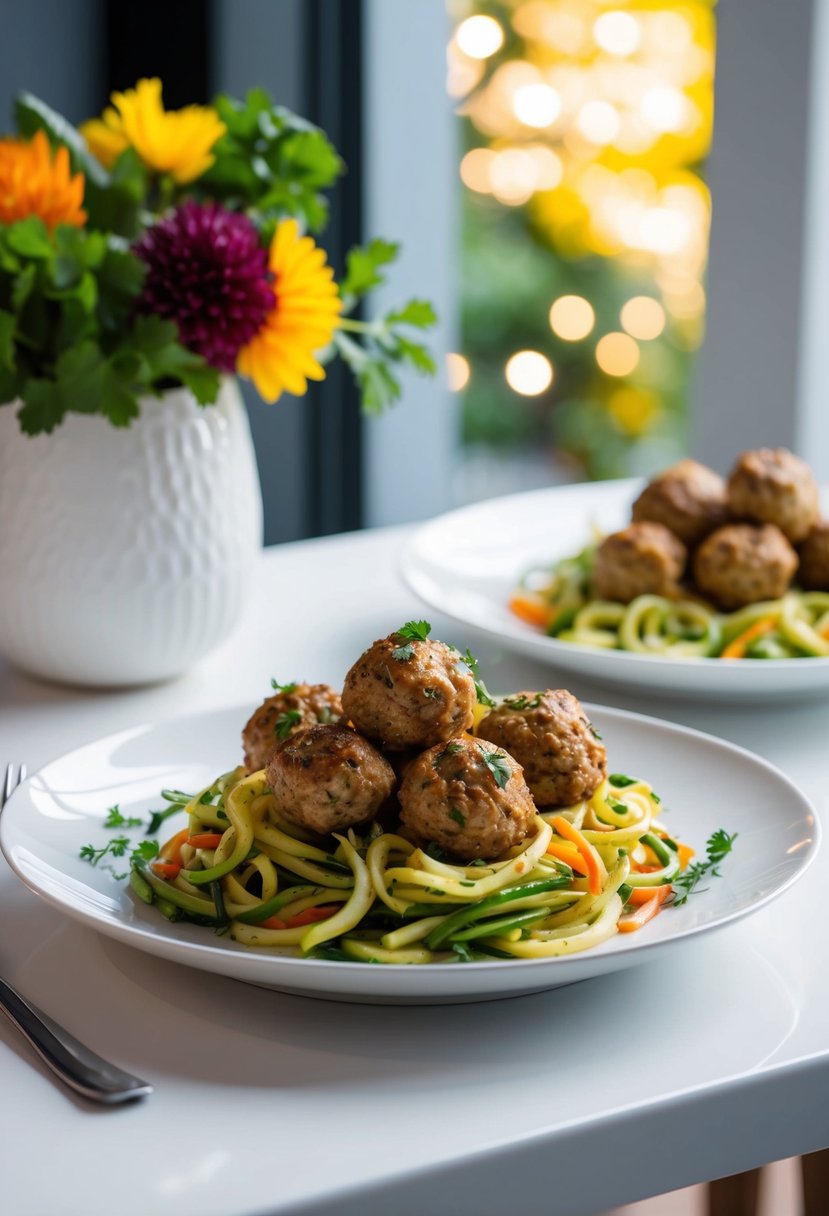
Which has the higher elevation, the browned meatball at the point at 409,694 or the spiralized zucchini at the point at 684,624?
the browned meatball at the point at 409,694

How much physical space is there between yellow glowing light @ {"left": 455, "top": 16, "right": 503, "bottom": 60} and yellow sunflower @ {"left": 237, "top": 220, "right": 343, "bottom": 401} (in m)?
6.88

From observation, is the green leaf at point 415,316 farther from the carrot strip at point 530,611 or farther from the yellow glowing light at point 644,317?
the yellow glowing light at point 644,317

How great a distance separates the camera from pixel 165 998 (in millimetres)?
986

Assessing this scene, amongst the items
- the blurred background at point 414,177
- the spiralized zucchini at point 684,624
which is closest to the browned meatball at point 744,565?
the spiralized zucchini at point 684,624

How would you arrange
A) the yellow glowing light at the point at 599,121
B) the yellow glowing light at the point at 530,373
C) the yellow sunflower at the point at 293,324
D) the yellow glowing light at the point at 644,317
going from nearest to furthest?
1. the yellow sunflower at the point at 293,324
2. the yellow glowing light at the point at 599,121
3. the yellow glowing light at the point at 644,317
4. the yellow glowing light at the point at 530,373

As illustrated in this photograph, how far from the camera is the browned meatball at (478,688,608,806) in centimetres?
111

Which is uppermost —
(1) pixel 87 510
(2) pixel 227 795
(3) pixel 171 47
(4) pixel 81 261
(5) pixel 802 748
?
(3) pixel 171 47

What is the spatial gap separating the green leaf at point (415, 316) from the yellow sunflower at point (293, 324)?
0.62 ft

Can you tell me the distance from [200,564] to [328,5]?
7.32 feet

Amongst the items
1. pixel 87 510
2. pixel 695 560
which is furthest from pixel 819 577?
pixel 87 510

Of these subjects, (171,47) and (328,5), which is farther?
(171,47)

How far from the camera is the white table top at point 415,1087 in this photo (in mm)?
799

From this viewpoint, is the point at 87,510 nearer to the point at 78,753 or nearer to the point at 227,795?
the point at 78,753

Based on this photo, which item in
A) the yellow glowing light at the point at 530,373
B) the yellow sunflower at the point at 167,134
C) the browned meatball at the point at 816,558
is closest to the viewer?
the yellow sunflower at the point at 167,134
